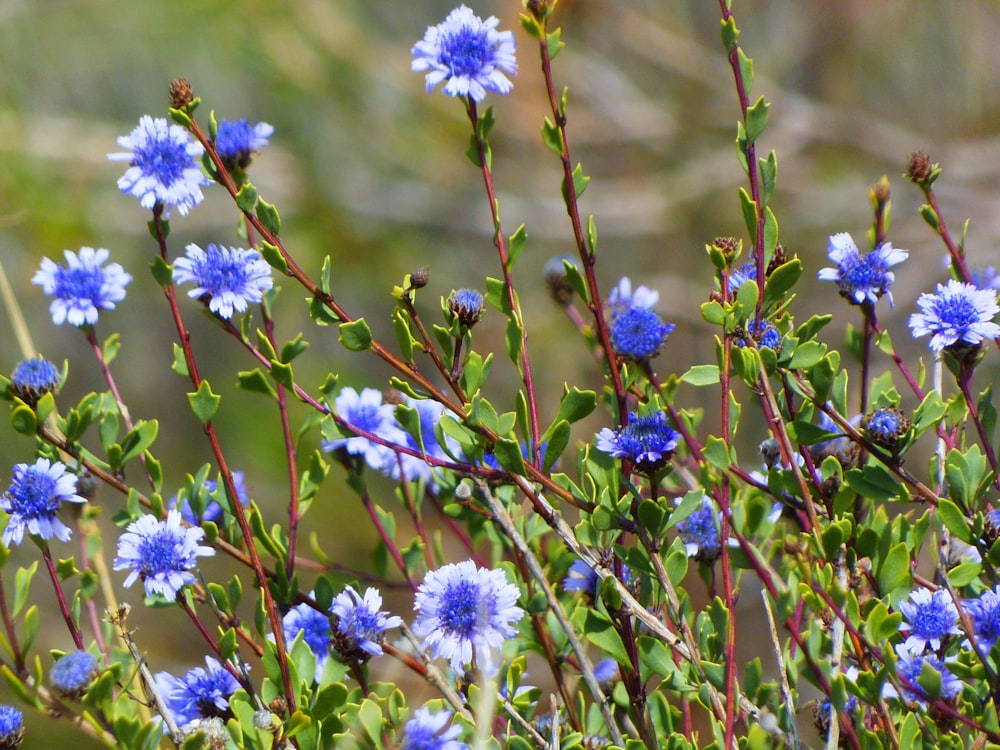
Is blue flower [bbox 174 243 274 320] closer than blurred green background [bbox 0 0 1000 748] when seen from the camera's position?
Yes

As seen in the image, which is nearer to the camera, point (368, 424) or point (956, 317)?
point (956, 317)

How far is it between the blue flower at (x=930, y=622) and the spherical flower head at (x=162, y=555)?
344 mm

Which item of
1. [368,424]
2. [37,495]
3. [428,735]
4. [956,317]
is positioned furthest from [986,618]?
[37,495]

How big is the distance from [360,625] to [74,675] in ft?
0.43

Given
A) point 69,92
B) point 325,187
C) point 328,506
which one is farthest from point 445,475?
point 69,92

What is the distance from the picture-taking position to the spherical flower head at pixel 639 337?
50cm

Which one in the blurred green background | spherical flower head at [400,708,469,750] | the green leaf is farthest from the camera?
the blurred green background

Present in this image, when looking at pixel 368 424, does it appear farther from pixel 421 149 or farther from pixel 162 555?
pixel 421 149

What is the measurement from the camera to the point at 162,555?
48 cm

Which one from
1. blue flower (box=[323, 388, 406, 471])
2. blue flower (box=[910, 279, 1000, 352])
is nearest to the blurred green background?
blue flower (box=[323, 388, 406, 471])

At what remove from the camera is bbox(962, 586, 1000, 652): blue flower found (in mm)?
438

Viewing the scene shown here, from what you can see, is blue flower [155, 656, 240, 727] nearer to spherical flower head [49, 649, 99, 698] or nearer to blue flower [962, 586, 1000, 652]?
spherical flower head [49, 649, 99, 698]

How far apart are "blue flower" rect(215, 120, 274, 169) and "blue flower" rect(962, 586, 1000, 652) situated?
0.45 meters

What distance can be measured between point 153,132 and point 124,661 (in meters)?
0.29
